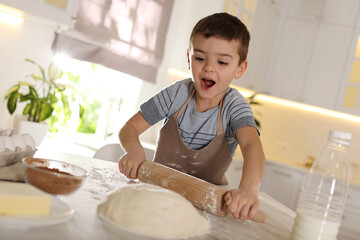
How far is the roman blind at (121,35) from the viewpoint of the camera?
2.51m

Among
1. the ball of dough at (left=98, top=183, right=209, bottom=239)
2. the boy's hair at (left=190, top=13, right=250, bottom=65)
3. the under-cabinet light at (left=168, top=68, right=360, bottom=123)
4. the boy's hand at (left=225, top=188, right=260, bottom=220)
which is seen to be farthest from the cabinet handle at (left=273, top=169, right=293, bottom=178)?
the ball of dough at (left=98, top=183, right=209, bottom=239)

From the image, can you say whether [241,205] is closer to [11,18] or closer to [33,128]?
[33,128]

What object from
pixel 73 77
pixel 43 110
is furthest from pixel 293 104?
pixel 43 110

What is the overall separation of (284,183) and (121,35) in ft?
6.37

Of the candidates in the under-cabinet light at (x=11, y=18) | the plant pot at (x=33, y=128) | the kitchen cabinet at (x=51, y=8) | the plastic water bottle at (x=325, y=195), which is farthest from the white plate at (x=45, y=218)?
the under-cabinet light at (x=11, y=18)

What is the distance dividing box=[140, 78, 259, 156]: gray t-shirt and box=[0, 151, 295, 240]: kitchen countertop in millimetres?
313

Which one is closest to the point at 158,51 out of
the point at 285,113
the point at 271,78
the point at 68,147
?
the point at 68,147

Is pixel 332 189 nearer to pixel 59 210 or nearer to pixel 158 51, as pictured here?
pixel 59 210

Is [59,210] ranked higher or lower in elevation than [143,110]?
lower

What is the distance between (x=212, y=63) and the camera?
1430 millimetres

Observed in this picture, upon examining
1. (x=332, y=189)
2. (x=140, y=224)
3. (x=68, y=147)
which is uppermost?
(x=332, y=189)

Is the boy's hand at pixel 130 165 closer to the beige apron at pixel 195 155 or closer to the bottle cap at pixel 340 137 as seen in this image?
the beige apron at pixel 195 155

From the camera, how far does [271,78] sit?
414cm

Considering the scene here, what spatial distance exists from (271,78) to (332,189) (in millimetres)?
3273
